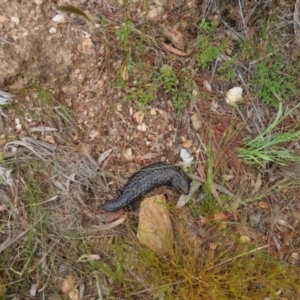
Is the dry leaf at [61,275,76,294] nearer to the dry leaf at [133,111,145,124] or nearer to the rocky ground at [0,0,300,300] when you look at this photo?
the rocky ground at [0,0,300,300]

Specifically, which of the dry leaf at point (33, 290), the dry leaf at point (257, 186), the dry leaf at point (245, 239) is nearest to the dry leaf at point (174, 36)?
the dry leaf at point (257, 186)

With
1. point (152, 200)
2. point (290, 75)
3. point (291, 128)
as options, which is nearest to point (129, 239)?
point (152, 200)

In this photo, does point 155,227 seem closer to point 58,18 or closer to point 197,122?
point 197,122

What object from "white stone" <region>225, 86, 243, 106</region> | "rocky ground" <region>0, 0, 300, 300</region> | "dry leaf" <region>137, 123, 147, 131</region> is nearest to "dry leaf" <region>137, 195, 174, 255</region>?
"rocky ground" <region>0, 0, 300, 300</region>

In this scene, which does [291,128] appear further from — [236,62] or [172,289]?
[172,289]

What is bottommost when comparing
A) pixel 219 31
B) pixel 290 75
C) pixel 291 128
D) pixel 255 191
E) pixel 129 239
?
pixel 129 239
